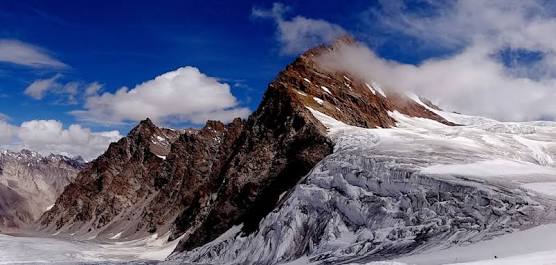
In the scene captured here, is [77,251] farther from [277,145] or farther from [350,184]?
[350,184]

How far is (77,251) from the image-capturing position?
141250 mm

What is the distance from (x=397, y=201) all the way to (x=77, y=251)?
9451 centimetres

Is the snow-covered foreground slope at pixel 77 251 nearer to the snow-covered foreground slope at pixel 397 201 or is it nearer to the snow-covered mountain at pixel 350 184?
the snow-covered mountain at pixel 350 184

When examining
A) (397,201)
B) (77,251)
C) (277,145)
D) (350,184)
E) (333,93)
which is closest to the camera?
(397,201)

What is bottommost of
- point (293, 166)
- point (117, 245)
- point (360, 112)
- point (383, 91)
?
point (117, 245)

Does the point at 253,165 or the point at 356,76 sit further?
the point at 356,76

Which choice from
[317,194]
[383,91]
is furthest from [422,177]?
[383,91]

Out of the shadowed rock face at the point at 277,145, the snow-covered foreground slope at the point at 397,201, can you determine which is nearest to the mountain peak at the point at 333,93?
the shadowed rock face at the point at 277,145

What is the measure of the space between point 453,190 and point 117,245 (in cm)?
12254

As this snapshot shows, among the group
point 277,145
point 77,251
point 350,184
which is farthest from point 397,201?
point 77,251

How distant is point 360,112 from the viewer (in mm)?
125250

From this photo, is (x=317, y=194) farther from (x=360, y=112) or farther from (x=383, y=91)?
(x=383, y=91)

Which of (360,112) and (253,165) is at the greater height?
(360,112)

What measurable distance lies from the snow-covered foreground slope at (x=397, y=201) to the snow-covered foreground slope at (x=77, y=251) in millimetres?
40735
